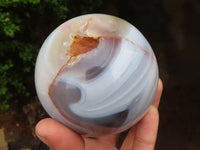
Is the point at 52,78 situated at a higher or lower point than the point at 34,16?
higher

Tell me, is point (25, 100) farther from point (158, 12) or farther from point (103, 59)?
point (158, 12)

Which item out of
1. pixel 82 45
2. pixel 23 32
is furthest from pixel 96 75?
pixel 23 32

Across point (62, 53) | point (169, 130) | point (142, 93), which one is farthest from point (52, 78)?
point (169, 130)

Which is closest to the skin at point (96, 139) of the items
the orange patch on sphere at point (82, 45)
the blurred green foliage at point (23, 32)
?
the orange patch on sphere at point (82, 45)

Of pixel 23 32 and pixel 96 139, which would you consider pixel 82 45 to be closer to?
pixel 96 139

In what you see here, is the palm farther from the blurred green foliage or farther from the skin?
the blurred green foliage

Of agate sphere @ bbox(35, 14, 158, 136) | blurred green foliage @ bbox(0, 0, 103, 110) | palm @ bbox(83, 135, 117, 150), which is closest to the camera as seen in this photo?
agate sphere @ bbox(35, 14, 158, 136)

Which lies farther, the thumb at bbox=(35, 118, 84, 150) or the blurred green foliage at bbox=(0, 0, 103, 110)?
the blurred green foliage at bbox=(0, 0, 103, 110)

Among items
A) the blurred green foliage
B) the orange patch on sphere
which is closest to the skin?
the orange patch on sphere
